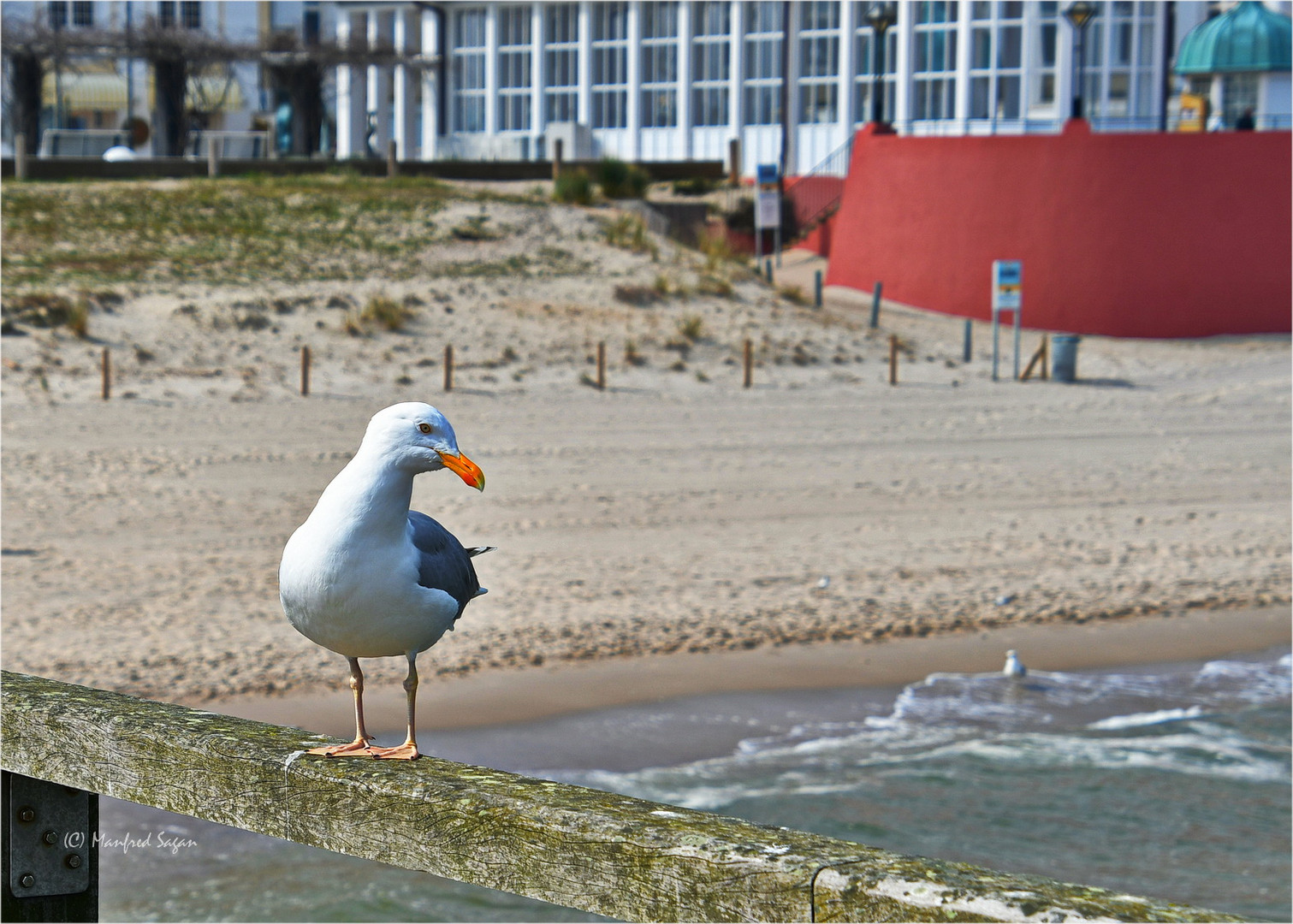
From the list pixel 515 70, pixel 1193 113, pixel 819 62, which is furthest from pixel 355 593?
pixel 515 70

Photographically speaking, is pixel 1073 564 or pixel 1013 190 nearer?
pixel 1073 564


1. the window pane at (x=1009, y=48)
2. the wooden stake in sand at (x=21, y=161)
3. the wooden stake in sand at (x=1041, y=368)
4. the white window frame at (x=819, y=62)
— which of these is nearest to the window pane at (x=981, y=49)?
the window pane at (x=1009, y=48)

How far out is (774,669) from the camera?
14797mm

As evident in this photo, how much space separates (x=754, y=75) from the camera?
154 ft

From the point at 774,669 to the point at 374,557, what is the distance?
1279cm

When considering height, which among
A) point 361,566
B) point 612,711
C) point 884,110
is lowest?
point 612,711

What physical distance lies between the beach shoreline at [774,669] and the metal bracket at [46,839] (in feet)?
31.0

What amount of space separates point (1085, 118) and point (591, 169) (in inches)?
582

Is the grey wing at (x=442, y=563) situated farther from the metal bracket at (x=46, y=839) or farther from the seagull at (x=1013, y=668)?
the seagull at (x=1013, y=668)

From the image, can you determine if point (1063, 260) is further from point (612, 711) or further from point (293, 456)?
point (612, 711)

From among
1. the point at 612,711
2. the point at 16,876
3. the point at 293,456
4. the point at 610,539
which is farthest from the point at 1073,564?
the point at 16,876

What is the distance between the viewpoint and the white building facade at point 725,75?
124 ft

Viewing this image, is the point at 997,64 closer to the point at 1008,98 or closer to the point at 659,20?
the point at 1008,98

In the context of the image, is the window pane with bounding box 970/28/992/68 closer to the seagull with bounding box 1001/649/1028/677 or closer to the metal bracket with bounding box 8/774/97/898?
the seagull with bounding box 1001/649/1028/677
